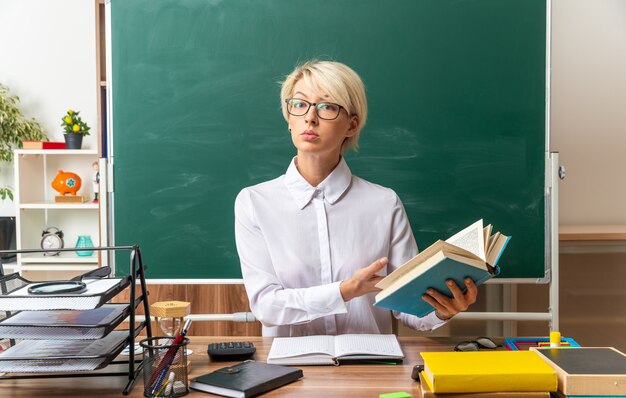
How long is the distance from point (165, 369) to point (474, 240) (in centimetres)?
71

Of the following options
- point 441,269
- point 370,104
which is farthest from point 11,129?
point 441,269

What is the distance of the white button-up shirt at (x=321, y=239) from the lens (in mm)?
1898

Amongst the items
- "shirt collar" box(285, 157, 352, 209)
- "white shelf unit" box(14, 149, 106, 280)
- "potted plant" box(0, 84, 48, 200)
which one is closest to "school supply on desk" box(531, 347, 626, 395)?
"shirt collar" box(285, 157, 352, 209)

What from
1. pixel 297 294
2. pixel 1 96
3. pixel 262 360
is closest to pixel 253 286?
pixel 297 294

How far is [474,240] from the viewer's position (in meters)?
1.44

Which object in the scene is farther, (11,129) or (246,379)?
(11,129)

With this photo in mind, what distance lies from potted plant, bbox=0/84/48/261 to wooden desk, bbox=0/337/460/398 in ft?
9.46

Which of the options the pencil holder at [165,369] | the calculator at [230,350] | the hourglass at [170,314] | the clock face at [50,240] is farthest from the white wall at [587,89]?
the clock face at [50,240]

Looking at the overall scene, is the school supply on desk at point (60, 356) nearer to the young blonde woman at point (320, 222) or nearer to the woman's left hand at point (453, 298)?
the young blonde woman at point (320, 222)

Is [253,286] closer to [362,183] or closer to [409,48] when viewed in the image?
[362,183]

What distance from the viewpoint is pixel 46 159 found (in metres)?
4.29

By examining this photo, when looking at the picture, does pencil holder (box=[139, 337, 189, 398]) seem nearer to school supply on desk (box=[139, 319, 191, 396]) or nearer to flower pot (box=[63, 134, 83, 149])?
school supply on desk (box=[139, 319, 191, 396])

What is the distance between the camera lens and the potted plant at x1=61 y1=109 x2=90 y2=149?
3959 mm

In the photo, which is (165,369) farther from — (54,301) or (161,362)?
(54,301)
